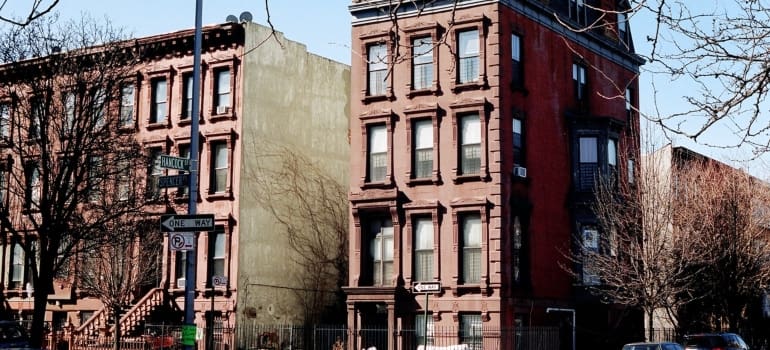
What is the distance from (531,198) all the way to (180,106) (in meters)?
15.3

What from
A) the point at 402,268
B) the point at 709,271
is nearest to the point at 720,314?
the point at 709,271

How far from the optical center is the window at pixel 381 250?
3912 centimetres

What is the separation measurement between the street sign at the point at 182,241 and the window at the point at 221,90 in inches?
802

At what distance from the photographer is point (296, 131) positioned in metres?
44.4

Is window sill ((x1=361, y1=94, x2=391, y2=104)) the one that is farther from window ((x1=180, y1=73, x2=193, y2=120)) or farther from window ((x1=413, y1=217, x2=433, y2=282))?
window ((x1=180, y1=73, x2=193, y2=120))

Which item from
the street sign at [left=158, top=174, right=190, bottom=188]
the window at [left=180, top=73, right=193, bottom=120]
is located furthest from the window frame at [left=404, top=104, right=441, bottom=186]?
the street sign at [left=158, top=174, right=190, bottom=188]

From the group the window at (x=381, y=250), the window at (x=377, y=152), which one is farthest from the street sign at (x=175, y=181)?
the window at (x=377, y=152)

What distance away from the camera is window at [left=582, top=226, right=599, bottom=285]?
39812 millimetres

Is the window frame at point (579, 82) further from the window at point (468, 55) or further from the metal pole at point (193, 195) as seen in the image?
the metal pole at point (193, 195)

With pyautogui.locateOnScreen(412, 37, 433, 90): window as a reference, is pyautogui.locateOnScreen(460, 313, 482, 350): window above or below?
below

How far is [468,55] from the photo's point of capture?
3825 cm

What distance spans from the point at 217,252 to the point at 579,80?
639 inches

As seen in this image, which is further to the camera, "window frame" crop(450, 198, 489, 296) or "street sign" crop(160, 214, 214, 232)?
"window frame" crop(450, 198, 489, 296)

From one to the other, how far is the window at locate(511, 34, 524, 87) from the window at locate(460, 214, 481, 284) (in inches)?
213
